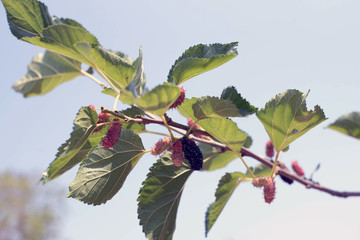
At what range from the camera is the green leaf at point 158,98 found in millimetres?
787

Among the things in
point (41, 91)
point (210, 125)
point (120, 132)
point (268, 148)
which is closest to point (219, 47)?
point (210, 125)

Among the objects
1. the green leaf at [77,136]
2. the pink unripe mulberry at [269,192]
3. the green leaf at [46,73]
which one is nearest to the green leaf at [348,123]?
the pink unripe mulberry at [269,192]

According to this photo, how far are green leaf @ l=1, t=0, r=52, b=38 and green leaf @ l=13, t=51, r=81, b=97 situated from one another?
0.10 m

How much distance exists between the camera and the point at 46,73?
3.60 feet

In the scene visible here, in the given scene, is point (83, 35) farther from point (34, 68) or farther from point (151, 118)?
point (151, 118)

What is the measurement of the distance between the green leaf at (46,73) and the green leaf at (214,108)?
510 millimetres

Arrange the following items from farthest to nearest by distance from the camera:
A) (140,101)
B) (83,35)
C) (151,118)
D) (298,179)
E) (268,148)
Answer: (268,148), (298,179), (151,118), (83,35), (140,101)

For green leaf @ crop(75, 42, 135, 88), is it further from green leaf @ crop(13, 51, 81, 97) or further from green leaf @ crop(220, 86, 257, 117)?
green leaf @ crop(220, 86, 257, 117)

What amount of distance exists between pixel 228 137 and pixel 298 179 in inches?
17.6

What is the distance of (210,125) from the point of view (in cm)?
115

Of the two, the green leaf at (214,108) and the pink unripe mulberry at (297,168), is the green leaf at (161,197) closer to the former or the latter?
the green leaf at (214,108)

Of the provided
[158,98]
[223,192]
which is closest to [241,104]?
[158,98]

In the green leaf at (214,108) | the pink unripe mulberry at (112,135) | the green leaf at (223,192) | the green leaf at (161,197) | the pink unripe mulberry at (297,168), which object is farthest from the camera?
the pink unripe mulberry at (297,168)

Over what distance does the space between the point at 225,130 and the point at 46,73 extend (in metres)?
0.64
